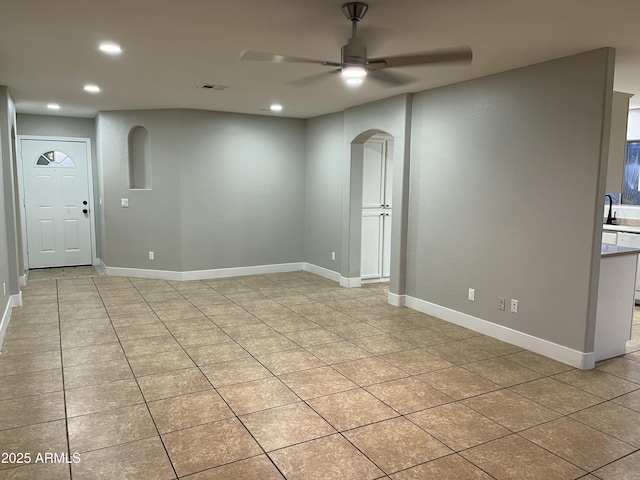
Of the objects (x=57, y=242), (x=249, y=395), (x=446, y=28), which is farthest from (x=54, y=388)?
(x=57, y=242)

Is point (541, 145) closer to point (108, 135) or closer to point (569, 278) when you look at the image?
point (569, 278)

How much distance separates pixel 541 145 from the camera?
3.89m

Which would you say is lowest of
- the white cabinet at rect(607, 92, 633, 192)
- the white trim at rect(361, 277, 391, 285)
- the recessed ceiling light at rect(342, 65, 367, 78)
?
the white trim at rect(361, 277, 391, 285)

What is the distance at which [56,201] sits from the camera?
7.58 metres

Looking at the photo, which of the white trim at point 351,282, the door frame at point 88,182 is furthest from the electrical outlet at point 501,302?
the door frame at point 88,182

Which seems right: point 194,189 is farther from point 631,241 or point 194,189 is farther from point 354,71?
point 631,241

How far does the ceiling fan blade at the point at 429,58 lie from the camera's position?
102 inches

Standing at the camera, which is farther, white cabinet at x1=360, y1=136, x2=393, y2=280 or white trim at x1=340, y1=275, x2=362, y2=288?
white cabinet at x1=360, y1=136, x2=393, y2=280

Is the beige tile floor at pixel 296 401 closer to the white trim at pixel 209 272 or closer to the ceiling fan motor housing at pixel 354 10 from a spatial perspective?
the white trim at pixel 209 272

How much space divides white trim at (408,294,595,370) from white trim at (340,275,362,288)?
1226mm

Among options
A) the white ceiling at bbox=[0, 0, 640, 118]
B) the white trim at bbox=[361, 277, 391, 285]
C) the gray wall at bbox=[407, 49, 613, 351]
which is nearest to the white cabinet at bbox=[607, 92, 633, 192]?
the gray wall at bbox=[407, 49, 613, 351]

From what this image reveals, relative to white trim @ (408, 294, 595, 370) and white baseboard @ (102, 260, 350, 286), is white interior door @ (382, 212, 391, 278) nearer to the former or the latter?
white baseboard @ (102, 260, 350, 286)

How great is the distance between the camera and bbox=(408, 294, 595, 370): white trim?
372 centimetres

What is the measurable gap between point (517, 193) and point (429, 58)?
75.6 inches
